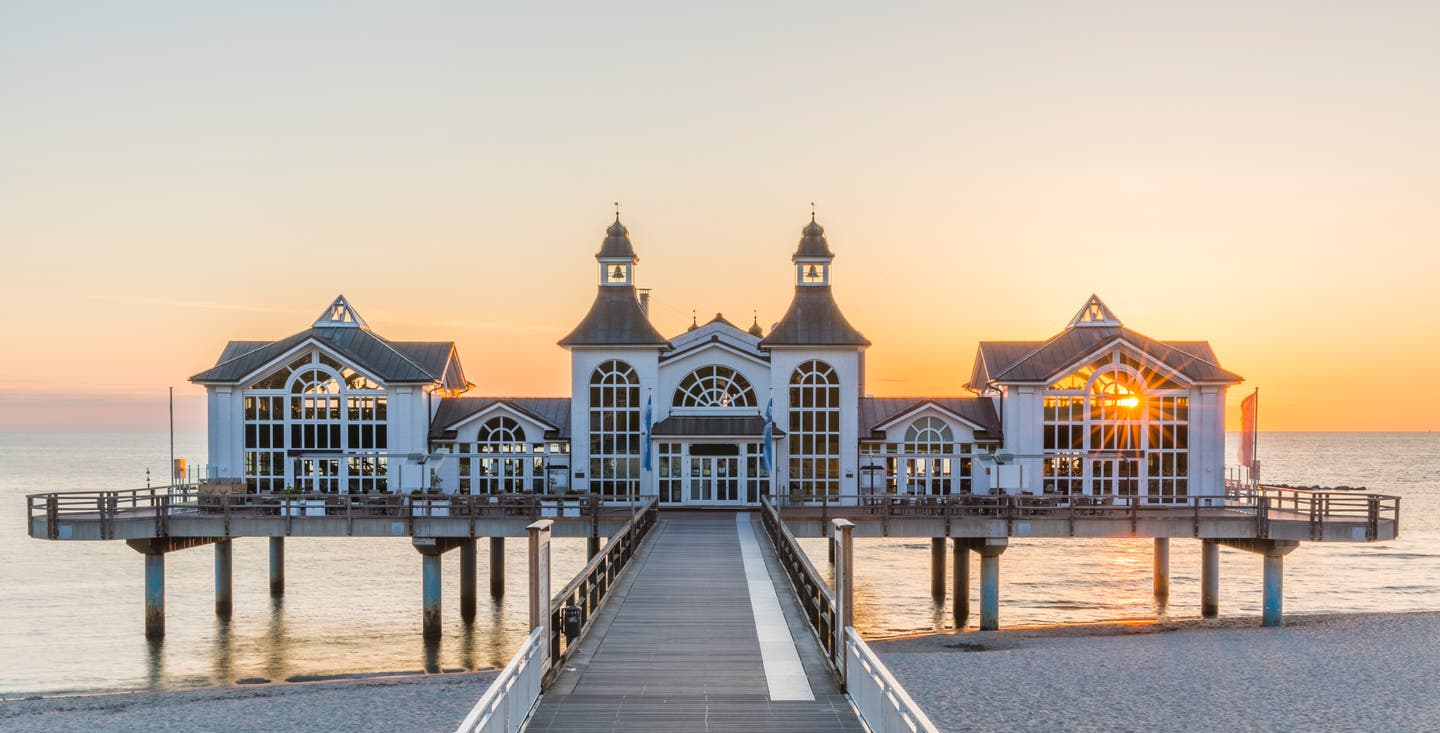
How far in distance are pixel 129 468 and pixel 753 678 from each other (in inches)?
6142

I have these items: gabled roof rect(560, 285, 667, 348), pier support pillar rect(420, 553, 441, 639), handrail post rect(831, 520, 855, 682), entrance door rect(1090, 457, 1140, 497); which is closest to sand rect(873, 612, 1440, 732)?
entrance door rect(1090, 457, 1140, 497)

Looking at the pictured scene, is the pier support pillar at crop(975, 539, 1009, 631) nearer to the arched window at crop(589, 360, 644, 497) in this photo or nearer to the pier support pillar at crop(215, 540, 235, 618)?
the arched window at crop(589, 360, 644, 497)

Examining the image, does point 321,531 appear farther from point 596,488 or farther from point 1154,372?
point 1154,372

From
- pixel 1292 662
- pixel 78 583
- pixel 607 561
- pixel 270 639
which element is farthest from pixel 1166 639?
pixel 78 583

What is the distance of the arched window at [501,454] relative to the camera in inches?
1523

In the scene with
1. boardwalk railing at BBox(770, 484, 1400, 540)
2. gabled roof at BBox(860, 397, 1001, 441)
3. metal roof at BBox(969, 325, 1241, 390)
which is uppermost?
metal roof at BBox(969, 325, 1241, 390)

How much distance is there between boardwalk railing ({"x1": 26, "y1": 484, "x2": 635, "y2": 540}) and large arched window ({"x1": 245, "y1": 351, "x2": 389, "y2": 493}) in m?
3.74

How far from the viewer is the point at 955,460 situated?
125 ft

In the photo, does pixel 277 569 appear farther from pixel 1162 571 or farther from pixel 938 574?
pixel 1162 571

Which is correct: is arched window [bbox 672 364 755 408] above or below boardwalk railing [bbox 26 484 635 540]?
above

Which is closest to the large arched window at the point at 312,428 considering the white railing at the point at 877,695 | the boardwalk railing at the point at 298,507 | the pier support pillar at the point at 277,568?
the pier support pillar at the point at 277,568

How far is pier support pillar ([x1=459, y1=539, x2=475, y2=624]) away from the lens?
34.2m

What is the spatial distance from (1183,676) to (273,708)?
54.7 feet

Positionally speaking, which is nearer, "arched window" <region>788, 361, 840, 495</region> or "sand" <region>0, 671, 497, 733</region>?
"sand" <region>0, 671, 497, 733</region>
